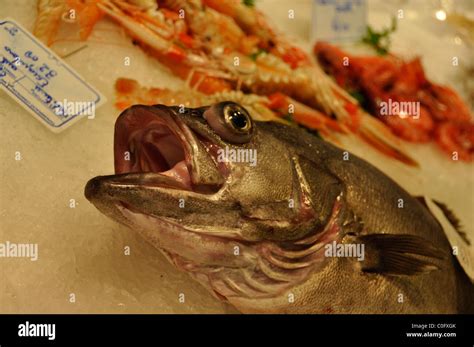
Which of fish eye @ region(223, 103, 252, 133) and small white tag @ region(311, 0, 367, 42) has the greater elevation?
small white tag @ region(311, 0, 367, 42)

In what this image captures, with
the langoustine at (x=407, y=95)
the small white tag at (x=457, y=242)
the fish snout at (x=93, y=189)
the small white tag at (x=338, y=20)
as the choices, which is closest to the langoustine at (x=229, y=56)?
the langoustine at (x=407, y=95)

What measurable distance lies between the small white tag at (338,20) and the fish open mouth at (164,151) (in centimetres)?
174

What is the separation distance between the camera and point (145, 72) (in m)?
2.39

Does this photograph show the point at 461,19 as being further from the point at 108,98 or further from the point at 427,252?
the point at 108,98

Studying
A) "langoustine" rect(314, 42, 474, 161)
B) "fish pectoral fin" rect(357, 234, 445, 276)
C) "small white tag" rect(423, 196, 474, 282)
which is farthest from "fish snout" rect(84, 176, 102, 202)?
"langoustine" rect(314, 42, 474, 161)

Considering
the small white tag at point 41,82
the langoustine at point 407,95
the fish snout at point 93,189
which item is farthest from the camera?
the langoustine at point 407,95

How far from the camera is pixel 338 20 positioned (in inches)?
123

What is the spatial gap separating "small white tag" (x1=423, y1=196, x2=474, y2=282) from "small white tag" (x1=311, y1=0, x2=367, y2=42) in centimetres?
123

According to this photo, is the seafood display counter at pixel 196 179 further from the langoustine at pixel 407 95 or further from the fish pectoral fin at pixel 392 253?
the langoustine at pixel 407 95

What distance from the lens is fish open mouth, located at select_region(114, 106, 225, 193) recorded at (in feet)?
5.04

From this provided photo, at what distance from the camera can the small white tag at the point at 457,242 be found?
7.36 ft

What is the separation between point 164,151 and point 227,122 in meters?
0.25

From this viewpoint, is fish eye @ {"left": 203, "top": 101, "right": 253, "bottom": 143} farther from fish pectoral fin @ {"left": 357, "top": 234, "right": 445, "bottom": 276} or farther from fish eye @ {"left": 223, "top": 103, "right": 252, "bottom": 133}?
fish pectoral fin @ {"left": 357, "top": 234, "right": 445, "bottom": 276}
